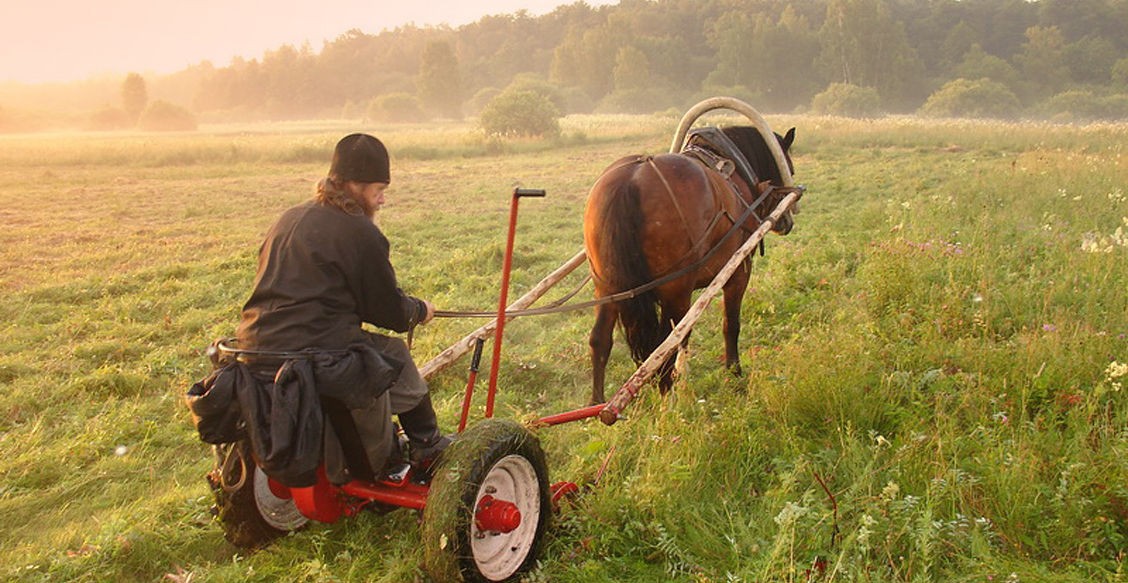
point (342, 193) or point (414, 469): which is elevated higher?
point (342, 193)

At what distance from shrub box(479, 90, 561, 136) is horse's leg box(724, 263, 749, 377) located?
92.9ft

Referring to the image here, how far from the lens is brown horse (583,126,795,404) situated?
179 inches

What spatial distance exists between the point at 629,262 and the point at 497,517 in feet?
7.11

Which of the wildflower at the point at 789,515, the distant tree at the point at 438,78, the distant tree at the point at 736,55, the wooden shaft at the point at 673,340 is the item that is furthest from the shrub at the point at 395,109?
the wildflower at the point at 789,515

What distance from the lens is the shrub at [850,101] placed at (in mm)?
57812

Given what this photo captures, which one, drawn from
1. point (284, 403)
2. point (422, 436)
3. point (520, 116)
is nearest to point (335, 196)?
point (284, 403)

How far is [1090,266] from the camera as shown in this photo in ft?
20.1

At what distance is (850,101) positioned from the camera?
57.9 meters

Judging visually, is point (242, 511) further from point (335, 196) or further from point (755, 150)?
point (755, 150)

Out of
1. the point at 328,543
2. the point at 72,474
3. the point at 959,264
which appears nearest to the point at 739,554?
the point at 328,543

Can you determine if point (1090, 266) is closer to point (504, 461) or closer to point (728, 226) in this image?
point (728, 226)

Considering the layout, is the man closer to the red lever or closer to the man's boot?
the man's boot

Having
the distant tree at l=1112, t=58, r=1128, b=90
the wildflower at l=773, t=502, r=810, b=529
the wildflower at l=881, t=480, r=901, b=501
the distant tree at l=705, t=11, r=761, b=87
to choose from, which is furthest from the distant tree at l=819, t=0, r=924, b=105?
the wildflower at l=773, t=502, r=810, b=529

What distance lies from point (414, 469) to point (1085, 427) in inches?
141
